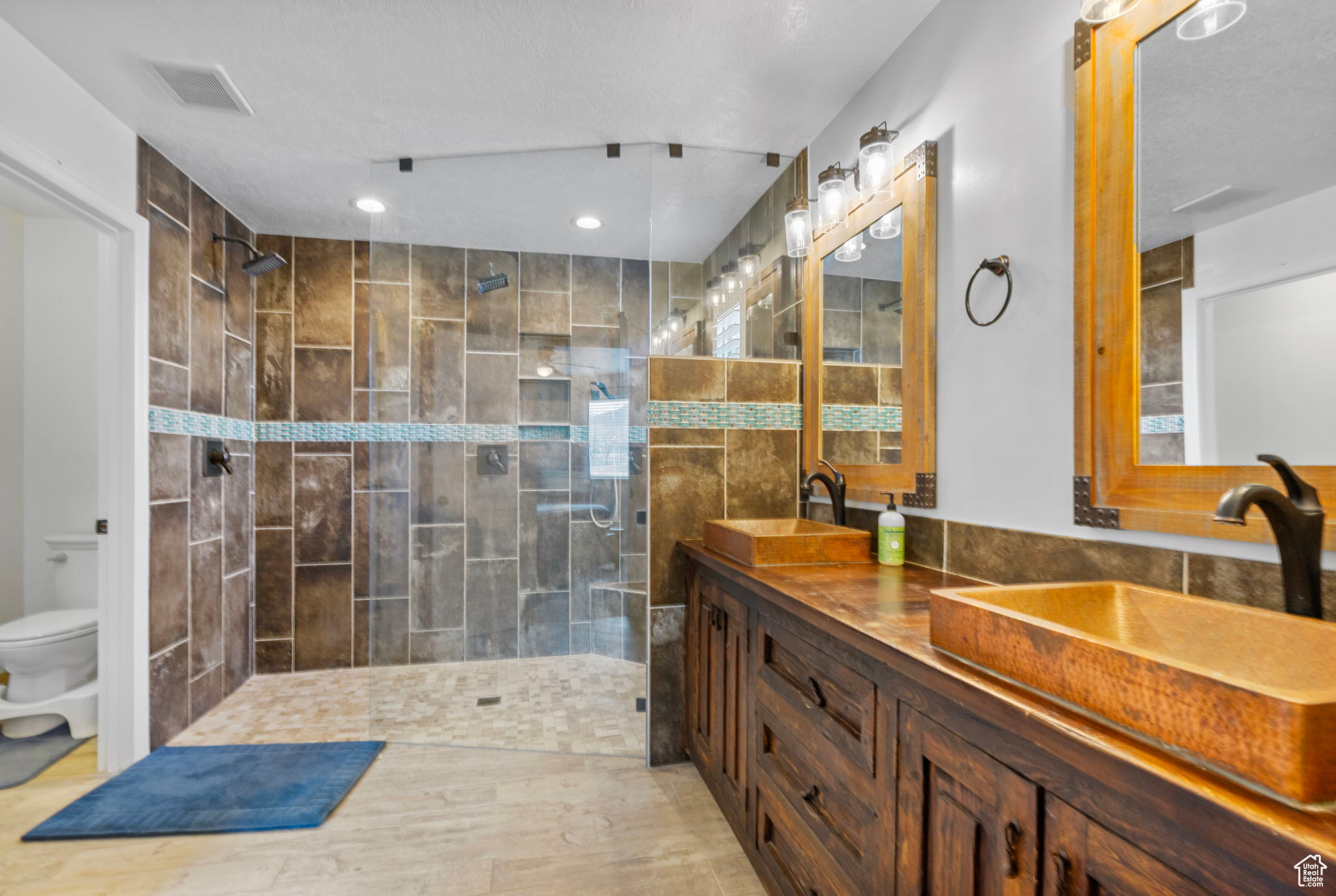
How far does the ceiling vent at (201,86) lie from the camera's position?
2.11 m

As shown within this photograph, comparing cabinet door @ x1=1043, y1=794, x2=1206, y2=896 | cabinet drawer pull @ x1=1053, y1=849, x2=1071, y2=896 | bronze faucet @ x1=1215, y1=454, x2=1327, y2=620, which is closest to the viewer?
cabinet door @ x1=1043, y1=794, x2=1206, y2=896

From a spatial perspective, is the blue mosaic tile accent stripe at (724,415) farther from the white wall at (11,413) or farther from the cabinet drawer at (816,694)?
the white wall at (11,413)

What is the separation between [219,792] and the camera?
2285 millimetres

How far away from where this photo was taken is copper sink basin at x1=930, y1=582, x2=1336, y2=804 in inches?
→ 20.4

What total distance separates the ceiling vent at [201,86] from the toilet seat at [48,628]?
2234 mm

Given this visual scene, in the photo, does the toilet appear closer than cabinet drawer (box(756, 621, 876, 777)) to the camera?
No

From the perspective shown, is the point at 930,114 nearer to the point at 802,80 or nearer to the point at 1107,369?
the point at 802,80

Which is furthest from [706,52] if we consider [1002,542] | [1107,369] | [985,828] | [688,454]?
[985,828]

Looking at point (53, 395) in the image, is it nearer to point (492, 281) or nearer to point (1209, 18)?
point (492, 281)

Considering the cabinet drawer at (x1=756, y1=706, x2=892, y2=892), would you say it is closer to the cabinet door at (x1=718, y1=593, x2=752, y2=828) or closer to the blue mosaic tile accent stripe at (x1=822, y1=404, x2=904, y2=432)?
the cabinet door at (x1=718, y1=593, x2=752, y2=828)

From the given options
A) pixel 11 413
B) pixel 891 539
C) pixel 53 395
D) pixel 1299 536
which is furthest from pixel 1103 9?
pixel 11 413

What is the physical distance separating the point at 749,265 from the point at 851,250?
0.56m

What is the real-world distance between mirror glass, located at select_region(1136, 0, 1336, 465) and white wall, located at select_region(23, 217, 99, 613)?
4.60 m

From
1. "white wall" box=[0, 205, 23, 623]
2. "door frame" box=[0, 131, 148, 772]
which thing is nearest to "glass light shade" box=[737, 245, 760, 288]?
"door frame" box=[0, 131, 148, 772]
